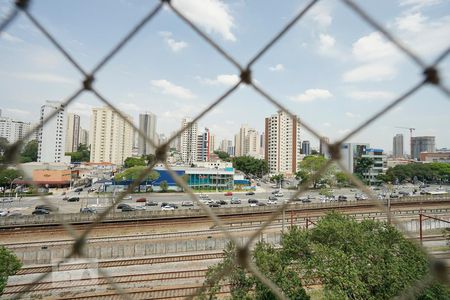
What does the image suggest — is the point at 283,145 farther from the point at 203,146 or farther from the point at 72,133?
the point at 72,133

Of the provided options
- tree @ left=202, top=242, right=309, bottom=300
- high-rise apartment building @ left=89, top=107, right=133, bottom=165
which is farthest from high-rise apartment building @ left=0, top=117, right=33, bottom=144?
tree @ left=202, top=242, right=309, bottom=300

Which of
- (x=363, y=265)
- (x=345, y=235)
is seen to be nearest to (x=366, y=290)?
(x=363, y=265)

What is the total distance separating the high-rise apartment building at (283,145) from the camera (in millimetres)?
33469

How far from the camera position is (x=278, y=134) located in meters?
33.5

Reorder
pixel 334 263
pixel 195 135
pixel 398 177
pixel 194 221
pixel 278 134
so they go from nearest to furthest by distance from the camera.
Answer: pixel 334 263 → pixel 194 221 → pixel 398 177 → pixel 278 134 → pixel 195 135

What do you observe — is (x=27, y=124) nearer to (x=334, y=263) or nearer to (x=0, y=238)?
(x=0, y=238)

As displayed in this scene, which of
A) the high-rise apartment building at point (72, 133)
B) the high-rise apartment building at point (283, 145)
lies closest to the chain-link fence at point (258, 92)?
the high-rise apartment building at point (283, 145)

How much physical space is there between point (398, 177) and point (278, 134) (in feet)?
45.2

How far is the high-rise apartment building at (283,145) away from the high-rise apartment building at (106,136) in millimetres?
18378

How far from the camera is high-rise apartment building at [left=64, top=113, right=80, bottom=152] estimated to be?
1801 inches

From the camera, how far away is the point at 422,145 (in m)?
61.8

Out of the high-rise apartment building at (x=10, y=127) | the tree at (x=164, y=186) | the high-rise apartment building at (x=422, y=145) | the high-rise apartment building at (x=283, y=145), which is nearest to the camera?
the tree at (x=164, y=186)

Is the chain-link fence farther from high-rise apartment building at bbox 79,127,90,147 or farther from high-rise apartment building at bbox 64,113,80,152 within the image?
high-rise apartment building at bbox 79,127,90,147

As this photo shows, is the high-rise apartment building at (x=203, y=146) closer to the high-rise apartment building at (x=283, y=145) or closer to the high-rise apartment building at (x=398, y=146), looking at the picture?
the high-rise apartment building at (x=283, y=145)
